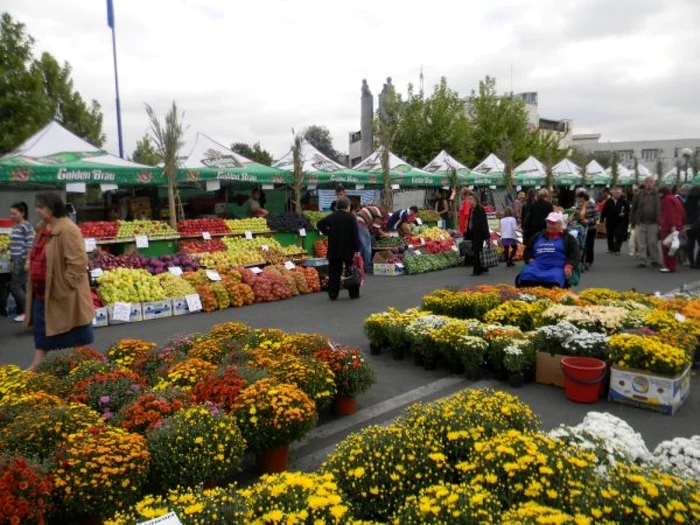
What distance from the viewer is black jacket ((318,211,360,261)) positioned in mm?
10078

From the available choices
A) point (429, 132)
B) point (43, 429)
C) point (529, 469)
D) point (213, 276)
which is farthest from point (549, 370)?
point (429, 132)

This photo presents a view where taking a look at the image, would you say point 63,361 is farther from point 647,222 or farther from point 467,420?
point 647,222

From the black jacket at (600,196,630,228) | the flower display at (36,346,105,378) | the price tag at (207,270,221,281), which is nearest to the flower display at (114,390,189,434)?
the flower display at (36,346,105,378)

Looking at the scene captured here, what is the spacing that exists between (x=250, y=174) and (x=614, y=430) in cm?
1166

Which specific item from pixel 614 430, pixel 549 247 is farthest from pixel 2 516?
pixel 549 247

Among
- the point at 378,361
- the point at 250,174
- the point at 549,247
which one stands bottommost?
the point at 378,361

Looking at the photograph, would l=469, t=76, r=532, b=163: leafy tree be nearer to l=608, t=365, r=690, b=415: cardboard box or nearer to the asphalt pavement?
the asphalt pavement

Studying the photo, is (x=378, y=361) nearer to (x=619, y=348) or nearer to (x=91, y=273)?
(x=619, y=348)

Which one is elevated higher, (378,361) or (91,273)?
(91,273)

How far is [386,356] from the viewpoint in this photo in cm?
692

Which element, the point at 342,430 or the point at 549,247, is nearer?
the point at 342,430

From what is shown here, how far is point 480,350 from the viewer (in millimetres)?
5824

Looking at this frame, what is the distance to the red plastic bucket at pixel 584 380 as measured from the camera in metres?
5.12

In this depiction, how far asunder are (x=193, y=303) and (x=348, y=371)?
5.90 m
